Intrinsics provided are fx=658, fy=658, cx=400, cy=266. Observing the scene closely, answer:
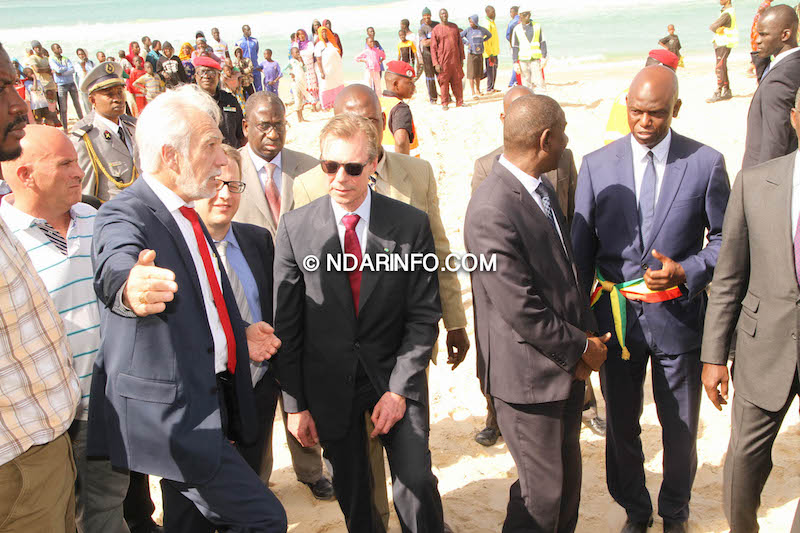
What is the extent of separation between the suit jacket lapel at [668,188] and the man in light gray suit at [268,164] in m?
2.21

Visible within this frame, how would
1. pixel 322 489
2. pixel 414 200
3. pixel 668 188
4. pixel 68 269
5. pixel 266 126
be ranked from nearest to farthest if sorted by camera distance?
1. pixel 68 269
2. pixel 668 188
3. pixel 414 200
4. pixel 322 489
5. pixel 266 126

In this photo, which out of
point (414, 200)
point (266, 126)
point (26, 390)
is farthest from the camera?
point (266, 126)

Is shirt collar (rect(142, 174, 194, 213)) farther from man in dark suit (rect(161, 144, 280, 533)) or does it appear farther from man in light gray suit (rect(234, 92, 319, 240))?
man in light gray suit (rect(234, 92, 319, 240))

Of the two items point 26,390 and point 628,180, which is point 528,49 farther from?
point 26,390

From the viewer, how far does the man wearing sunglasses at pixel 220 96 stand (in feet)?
22.8

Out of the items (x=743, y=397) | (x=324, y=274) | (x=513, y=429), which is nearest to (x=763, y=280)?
(x=743, y=397)

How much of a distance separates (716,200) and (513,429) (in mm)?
1540

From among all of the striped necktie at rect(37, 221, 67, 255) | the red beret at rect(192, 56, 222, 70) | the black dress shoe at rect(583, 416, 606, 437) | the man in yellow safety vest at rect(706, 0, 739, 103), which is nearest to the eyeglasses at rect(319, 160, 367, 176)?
the striped necktie at rect(37, 221, 67, 255)

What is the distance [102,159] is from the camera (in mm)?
5117

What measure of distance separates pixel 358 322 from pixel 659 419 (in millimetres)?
1744

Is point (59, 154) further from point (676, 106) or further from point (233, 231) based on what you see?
A: point (676, 106)

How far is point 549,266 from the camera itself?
2.96 m

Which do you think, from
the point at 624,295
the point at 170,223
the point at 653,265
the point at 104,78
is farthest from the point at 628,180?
the point at 104,78

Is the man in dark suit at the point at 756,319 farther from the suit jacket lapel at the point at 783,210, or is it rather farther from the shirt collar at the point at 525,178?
the shirt collar at the point at 525,178
